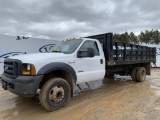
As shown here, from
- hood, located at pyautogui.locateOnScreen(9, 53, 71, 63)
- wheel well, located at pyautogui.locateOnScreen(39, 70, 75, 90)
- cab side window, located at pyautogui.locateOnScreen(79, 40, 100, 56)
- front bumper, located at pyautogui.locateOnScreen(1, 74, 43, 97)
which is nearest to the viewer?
front bumper, located at pyautogui.locateOnScreen(1, 74, 43, 97)

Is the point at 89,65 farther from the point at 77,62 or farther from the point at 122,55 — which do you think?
the point at 122,55

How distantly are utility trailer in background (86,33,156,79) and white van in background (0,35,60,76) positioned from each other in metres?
3.90

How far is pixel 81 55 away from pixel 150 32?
57272 mm

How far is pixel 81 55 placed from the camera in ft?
18.9

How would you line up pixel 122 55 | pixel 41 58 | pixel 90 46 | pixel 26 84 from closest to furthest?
pixel 26 84
pixel 41 58
pixel 90 46
pixel 122 55

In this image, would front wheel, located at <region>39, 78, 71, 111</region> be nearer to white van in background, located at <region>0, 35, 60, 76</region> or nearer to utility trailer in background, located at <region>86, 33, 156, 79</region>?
utility trailer in background, located at <region>86, 33, 156, 79</region>

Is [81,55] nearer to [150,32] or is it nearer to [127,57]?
[127,57]

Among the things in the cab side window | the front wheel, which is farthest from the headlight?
the cab side window

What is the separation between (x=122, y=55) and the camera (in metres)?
7.86

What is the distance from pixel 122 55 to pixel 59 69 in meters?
3.65

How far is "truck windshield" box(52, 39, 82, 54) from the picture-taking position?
5.76 meters

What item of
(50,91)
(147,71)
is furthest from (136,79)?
(50,91)

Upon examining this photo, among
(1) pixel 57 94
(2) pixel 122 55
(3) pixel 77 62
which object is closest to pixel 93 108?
(1) pixel 57 94

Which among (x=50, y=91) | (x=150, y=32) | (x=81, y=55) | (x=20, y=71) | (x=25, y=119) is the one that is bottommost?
(x=25, y=119)
